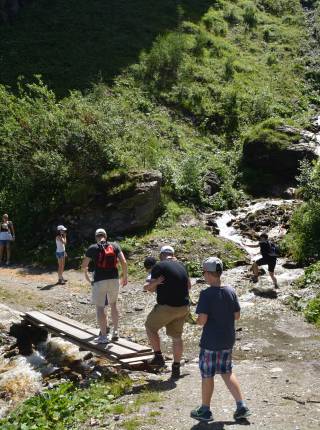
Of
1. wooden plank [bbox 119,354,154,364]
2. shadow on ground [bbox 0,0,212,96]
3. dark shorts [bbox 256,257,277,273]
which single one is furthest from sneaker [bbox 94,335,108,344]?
shadow on ground [bbox 0,0,212,96]

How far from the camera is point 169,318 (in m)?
9.23

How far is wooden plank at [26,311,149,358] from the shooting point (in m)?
9.66

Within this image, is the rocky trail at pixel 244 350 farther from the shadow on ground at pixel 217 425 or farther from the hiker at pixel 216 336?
the hiker at pixel 216 336

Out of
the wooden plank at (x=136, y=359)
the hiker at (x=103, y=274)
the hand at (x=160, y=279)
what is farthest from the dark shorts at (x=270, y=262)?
the hand at (x=160, y=279)

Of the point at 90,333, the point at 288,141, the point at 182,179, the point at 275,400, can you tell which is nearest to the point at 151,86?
the point at 288,141

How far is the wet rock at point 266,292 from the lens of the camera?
53.4 ft

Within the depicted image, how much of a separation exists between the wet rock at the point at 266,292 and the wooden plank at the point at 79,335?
6550mm

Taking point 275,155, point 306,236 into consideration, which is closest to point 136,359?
point 306,236

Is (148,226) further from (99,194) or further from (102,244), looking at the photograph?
(102,244)

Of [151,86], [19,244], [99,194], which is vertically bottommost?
[19,244]

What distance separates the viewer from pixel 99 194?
2358cm

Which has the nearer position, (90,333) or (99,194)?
(90,333)

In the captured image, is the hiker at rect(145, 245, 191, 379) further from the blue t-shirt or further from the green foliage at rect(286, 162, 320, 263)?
the green foliage at rect(286, 162, 320, 263)

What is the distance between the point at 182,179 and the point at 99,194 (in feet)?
15.2
